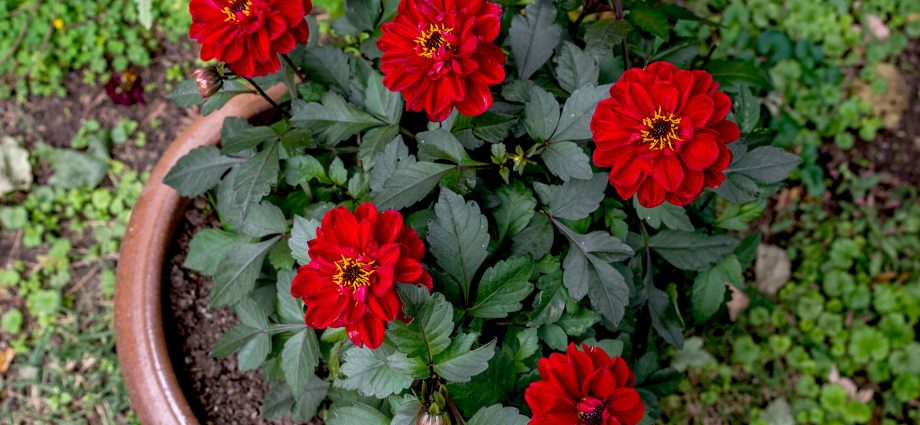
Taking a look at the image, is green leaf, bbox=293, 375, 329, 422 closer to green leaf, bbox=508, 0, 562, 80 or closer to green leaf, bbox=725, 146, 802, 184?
green leaf, bbox=508, 0, 562, 80

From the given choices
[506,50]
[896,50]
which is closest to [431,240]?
[506,50]

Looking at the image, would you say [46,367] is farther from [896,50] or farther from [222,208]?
[896,50]

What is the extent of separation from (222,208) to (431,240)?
49 cm

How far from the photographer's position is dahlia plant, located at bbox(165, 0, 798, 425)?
3.53ft

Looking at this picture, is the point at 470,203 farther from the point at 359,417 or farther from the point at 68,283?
the point at 68,283

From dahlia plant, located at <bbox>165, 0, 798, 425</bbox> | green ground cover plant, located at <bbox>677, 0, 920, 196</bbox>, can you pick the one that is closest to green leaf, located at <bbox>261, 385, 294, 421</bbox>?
dahlia plant, located at <bbox>165, 0, 798, 425</bbox>

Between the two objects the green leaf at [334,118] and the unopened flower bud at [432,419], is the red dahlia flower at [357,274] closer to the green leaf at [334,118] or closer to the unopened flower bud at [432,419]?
the unopened flower bud at [432,419]

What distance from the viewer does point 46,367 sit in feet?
6.89

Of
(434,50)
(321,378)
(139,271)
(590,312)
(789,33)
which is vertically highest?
(434,50)

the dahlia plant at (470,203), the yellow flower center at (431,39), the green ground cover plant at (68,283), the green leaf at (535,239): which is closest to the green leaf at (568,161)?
the dahlia plant at (470,203)

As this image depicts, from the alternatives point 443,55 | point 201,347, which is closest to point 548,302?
point 443,55

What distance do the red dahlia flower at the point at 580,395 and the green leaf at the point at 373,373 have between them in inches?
10.7

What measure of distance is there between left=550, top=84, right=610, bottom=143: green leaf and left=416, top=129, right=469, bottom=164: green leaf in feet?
0.53

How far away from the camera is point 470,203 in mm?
1210
